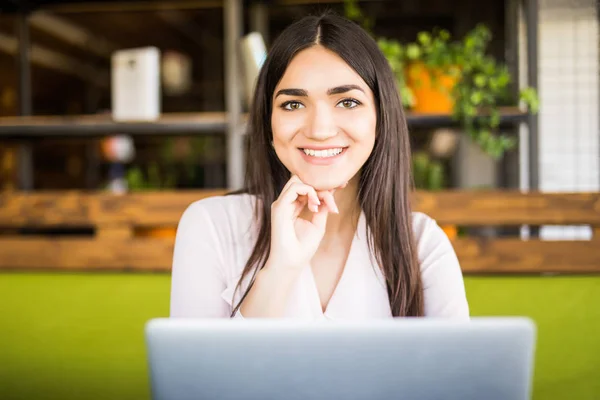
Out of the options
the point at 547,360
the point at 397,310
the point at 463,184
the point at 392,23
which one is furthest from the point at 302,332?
the point at 392,23

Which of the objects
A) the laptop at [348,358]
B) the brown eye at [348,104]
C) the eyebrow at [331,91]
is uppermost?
the eyebrow at [331,91]

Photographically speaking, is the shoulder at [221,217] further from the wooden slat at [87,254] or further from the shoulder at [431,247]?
the wooden slat at [87,254]

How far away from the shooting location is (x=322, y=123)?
1.20 m

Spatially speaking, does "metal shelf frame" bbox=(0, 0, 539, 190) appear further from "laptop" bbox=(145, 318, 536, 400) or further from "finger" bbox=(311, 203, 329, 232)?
"laptop" bbox=(145, 318, 536, 400)

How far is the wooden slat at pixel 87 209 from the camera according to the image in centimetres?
201

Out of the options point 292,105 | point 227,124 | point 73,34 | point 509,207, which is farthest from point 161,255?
point 73,34

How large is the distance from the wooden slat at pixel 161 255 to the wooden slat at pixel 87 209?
68 millimetres

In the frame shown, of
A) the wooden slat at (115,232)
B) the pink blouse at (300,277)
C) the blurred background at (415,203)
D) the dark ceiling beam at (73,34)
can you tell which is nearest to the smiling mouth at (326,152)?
the pink blouse at (300,277)

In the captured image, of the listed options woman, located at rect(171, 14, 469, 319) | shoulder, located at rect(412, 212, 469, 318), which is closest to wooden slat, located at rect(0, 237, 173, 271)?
woman, located at rect(171, 14, 469, 319)

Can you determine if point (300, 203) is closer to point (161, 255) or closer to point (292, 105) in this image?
point (292, 105)

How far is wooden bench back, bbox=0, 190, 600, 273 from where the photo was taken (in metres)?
1.89

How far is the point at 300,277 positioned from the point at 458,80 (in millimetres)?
1333

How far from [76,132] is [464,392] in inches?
87.7

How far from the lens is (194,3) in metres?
2.74
